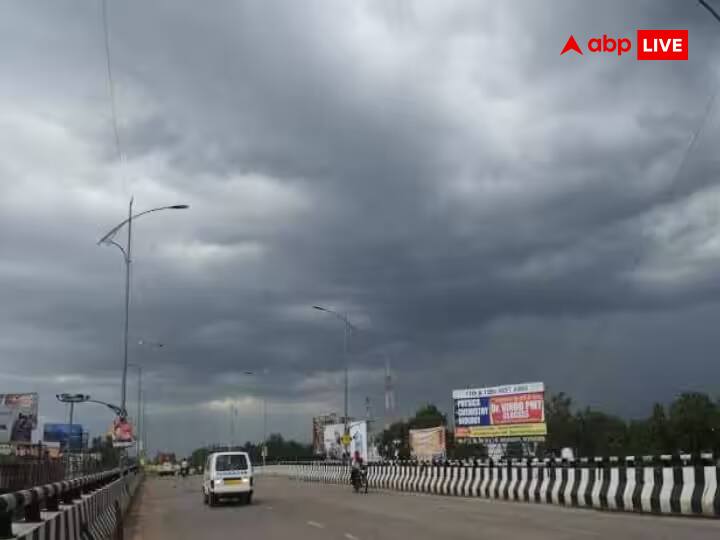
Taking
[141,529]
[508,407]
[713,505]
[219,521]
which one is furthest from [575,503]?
[508,407]

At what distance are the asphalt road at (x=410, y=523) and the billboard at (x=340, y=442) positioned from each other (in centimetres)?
4859

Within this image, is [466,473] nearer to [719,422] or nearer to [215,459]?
[215,459]

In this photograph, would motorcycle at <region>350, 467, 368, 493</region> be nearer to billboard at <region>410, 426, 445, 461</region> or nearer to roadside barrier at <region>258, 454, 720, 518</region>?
roadside barrier at <region>258, 454, 720, 518</region>

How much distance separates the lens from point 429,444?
66688 millimetres

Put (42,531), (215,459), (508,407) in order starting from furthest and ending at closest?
(508,407) → (215,459) → (42,531)

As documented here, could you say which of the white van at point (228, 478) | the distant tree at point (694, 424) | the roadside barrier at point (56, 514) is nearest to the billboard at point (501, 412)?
the distant tree at point (694, 424)

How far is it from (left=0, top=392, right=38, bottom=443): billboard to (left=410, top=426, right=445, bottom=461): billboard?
49.7m

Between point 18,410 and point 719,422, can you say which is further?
point 18,410

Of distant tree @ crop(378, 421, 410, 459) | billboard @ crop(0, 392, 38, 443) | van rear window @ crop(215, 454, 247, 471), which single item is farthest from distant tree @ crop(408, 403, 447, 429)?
van rear window @ crop(215, 454, 247, 471)

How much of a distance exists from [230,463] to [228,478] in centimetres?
63

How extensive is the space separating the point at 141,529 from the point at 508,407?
36816 millimetres

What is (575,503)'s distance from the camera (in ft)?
75.4

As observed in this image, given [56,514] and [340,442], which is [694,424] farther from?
[56,514]

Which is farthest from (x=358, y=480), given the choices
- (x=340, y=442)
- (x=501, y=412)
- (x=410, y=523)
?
(x=340, y=442)
